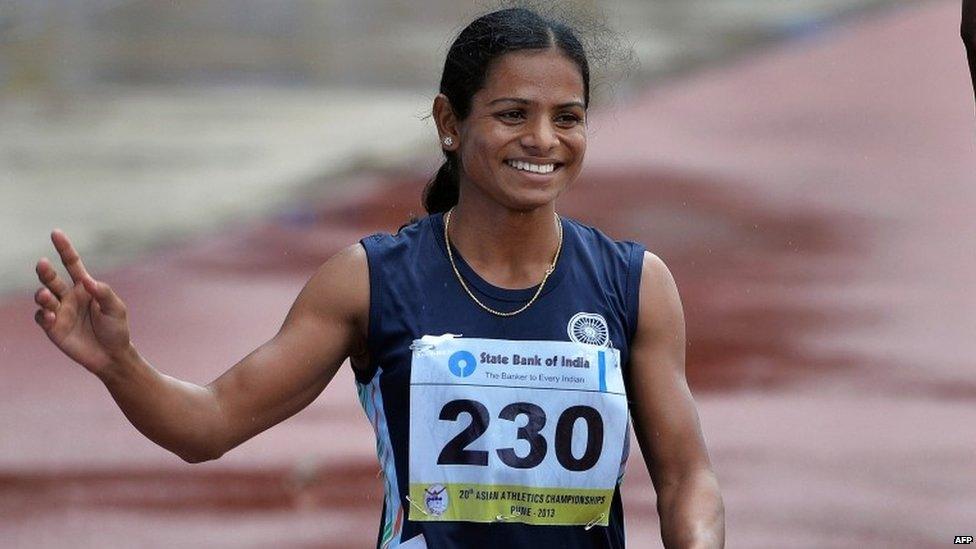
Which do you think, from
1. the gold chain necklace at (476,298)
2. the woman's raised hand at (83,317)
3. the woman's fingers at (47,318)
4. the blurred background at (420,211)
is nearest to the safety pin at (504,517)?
the gold chain necklace at (476,298)

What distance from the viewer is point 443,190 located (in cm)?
366

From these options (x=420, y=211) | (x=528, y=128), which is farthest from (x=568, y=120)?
(x=420, y=211)

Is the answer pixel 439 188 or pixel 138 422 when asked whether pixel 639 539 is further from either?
pixel 138 422

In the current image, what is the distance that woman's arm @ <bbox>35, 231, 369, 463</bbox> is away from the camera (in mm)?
3180

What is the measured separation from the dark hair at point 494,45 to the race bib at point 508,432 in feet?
1.52

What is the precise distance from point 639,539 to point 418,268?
2154 millimetres

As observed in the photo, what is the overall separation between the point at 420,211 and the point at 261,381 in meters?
4.55

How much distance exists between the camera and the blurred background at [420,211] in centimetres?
561

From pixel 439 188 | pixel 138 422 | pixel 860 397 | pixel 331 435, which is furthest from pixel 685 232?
pixel 138 422

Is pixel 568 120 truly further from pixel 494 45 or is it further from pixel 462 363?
pixel 462 363

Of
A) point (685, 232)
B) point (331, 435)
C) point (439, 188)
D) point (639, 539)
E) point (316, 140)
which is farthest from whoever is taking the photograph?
point (316, 140)

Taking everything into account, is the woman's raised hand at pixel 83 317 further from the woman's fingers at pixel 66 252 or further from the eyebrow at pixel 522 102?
the eyebrow at pixel 522 102

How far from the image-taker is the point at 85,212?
816 centimetres

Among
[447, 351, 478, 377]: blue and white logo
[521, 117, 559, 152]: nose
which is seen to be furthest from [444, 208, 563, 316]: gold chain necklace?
[521, 117, 559, 152]: nose
